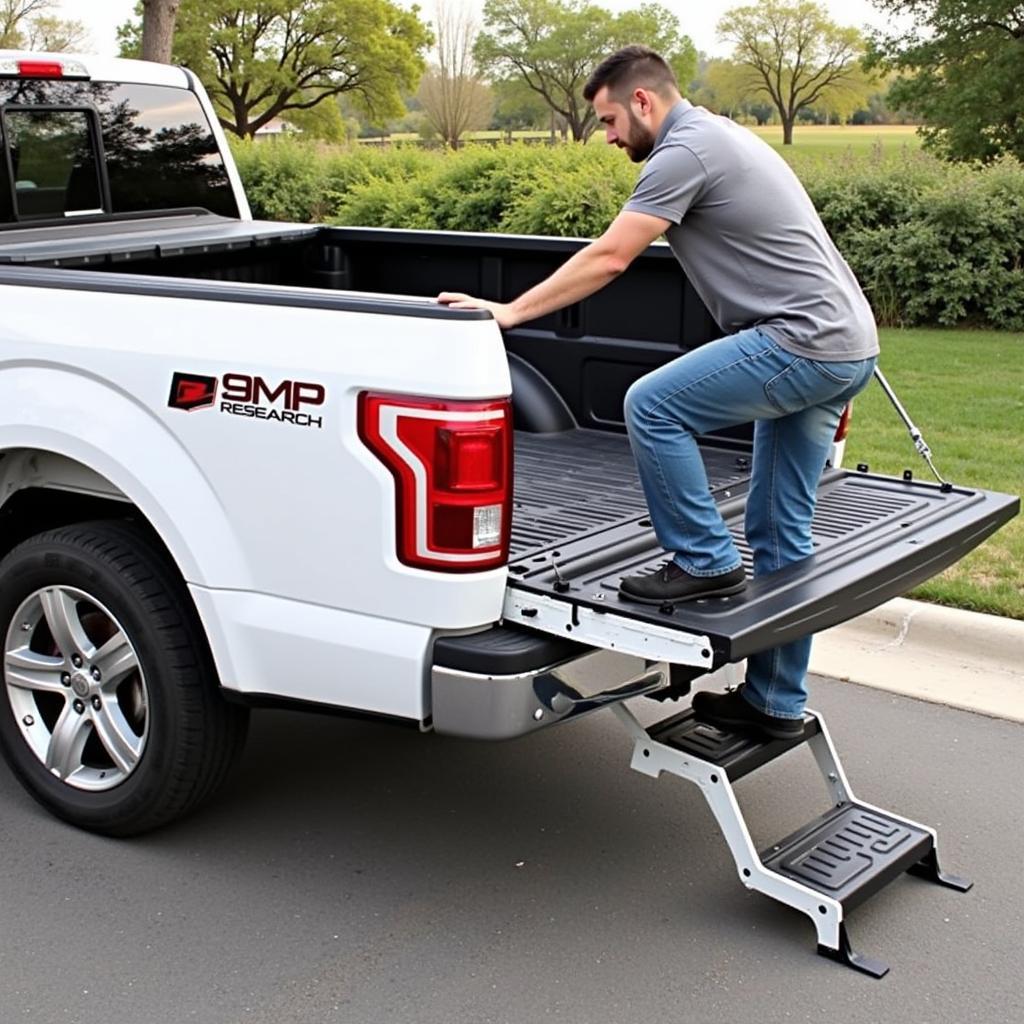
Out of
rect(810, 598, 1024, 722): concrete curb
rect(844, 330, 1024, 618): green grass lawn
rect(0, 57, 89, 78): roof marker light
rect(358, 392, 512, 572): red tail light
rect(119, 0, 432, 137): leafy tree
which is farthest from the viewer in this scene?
rect(119, 0, 432, 137): leafy tree

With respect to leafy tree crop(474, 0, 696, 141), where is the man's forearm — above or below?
below

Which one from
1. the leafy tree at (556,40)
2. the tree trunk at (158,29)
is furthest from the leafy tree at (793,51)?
the tree trunk at (158,29)

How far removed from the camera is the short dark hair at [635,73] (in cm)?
362

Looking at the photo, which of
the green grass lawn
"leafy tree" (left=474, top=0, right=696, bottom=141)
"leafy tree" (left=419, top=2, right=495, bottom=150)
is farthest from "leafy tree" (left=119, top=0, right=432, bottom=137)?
the green grass lawn

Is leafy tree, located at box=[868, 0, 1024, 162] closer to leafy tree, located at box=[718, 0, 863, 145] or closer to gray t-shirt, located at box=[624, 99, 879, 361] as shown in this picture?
gray t-shirt, located at box=[624, 99, 879, 361]

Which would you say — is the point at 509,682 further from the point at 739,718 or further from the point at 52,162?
the point at 52,162

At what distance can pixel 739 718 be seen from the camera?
386 centimetres

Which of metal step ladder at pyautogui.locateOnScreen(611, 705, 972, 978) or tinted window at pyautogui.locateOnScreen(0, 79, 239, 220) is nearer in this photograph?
metal step ladder at pyautogui.locateOnScreen(611, 705, 972, 978)

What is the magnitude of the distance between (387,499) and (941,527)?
165 centimetres

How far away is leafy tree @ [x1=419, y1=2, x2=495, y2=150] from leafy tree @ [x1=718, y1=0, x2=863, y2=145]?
39.9 metres

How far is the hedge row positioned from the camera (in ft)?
40.9

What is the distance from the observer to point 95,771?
3.95 m

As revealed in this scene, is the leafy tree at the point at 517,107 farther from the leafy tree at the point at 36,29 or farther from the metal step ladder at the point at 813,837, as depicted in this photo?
the metal step ladder at the point at 813,837

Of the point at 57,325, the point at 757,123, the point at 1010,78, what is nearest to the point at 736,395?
the point at 57,325
